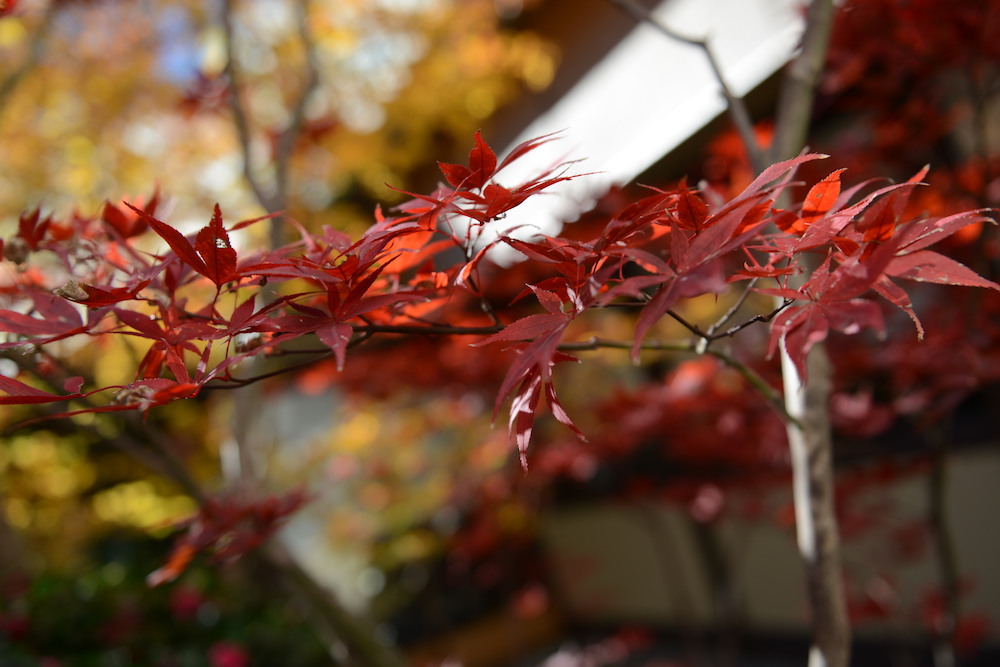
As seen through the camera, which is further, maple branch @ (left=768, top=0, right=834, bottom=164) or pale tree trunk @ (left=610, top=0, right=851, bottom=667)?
maple branch @ (left=768, top=0, right=834, bottom=164)

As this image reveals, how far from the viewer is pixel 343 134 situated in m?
4.79

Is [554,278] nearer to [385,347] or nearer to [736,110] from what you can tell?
[736,110]

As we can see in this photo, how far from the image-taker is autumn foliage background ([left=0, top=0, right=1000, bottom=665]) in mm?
851

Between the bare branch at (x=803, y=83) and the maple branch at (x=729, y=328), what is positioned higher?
the bare branch at (x=803, y=83)

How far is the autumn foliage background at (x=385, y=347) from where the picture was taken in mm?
851

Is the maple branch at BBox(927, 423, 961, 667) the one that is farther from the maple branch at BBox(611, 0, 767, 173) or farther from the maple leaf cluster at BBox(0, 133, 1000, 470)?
the maple leaf cluster at BBox(0, 133, 1000, 470)

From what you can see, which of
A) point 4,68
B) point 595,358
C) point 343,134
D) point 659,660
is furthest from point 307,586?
point 4,68

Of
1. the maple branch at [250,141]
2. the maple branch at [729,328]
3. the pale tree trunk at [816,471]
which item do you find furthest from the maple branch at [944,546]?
the maple branch at [250,141]

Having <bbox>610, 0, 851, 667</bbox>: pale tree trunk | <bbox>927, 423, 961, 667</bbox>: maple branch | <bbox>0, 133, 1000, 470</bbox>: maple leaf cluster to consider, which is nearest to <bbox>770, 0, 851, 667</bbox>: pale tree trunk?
<bbox>610, 0, 851, 667</bbox>: pale tree trunk

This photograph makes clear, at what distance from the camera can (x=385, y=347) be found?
186 inches

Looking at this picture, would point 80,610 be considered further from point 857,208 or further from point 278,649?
point 857,208

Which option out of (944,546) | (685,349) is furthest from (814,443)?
(944,546)

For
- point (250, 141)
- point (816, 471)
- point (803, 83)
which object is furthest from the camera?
point (250, 141)

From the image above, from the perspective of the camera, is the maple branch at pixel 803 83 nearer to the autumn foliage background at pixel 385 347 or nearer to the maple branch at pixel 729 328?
the autumn foliage background at pixel 385 347
